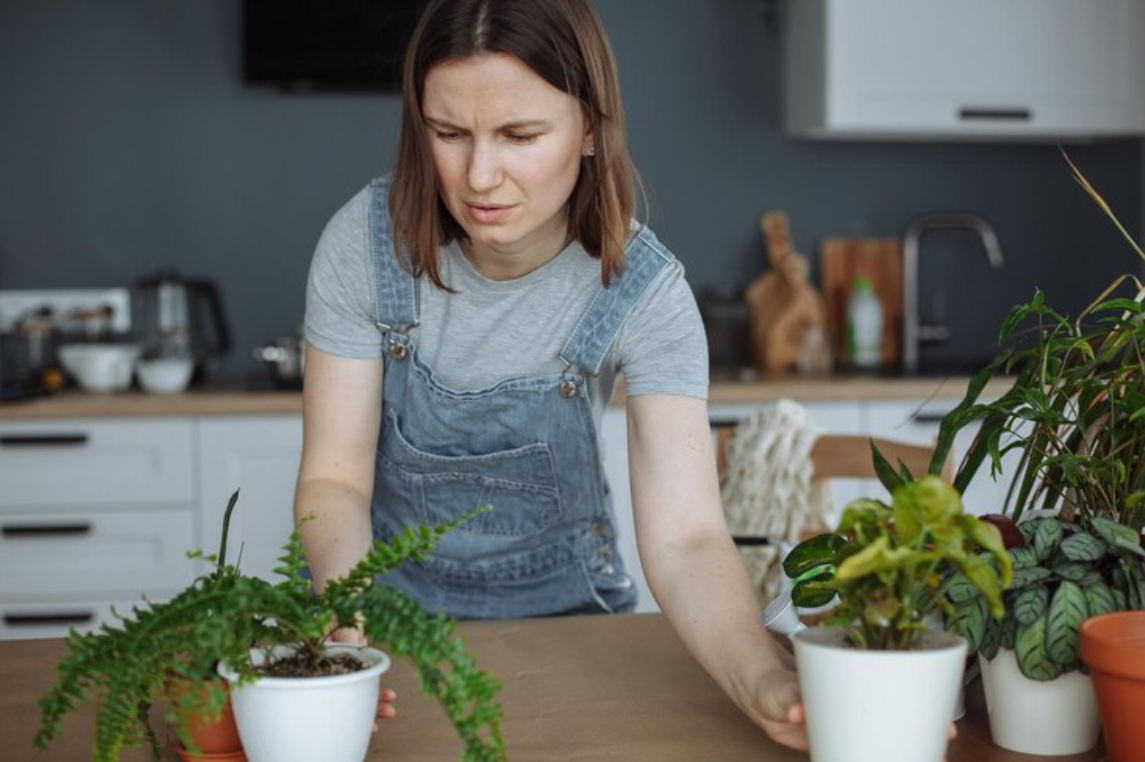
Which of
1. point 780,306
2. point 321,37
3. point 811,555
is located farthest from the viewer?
point 780,306

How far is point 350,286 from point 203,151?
7.32 feet

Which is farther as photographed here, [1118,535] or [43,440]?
[43,440]

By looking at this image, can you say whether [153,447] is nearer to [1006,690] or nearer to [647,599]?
[647,599]

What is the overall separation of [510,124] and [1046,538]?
0.62 m

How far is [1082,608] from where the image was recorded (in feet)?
3.43

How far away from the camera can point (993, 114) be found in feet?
11.9

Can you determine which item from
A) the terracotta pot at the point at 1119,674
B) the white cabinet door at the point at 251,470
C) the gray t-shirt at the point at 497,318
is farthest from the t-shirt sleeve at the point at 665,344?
the white cabinet door at the point at 251,470

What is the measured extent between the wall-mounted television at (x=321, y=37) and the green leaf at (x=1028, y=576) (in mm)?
2702

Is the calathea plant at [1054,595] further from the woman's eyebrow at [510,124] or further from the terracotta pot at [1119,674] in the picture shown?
the woman's eyebrow at [510,124]

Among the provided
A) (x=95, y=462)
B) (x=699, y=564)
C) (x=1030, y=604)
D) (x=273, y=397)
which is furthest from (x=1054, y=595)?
(x=95, y=462)

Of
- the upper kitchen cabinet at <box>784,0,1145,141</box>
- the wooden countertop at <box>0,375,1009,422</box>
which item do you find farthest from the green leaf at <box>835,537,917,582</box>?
the upper kitchen cabinet at <box>784,0,1145,141</box>

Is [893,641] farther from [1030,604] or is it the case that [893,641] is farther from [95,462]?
[95,462]

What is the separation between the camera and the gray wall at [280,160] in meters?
3.64

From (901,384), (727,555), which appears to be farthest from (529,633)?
(901,384)
